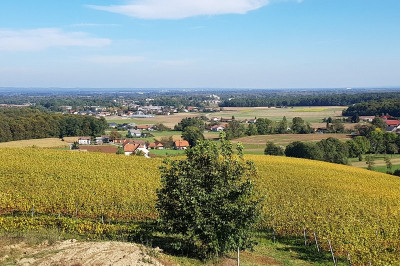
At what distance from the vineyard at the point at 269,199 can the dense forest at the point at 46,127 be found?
52.5 metres

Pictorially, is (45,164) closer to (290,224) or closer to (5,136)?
(290,224)

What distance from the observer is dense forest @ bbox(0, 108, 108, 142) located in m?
93.2

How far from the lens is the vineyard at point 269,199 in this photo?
22792mm

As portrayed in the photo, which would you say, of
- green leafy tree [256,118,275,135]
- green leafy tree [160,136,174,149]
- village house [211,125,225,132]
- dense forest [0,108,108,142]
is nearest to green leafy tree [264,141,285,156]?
green leafy tree [160,136,174,149]

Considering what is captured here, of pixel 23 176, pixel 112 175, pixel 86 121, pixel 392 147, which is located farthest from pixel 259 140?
pixel 23 176

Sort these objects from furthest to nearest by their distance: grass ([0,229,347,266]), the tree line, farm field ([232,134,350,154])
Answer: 1. farm field ([232,134,350,154])
2. the tree line
3. grass ([0,229,347,266])

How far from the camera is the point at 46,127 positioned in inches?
3912

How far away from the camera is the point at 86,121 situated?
109562 millimetres

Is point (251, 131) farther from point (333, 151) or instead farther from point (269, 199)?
point (269, 199)

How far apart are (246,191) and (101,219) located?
14.3m

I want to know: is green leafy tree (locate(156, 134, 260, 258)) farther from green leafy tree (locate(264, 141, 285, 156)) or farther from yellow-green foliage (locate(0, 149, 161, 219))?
green leafy tree (locate(264, 141, 285, 156))

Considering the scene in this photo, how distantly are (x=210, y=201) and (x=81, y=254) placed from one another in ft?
21.3

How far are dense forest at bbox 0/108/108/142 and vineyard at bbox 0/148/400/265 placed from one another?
2068 inches

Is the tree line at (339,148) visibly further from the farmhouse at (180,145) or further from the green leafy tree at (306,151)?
the farmhouse at (180,145)
